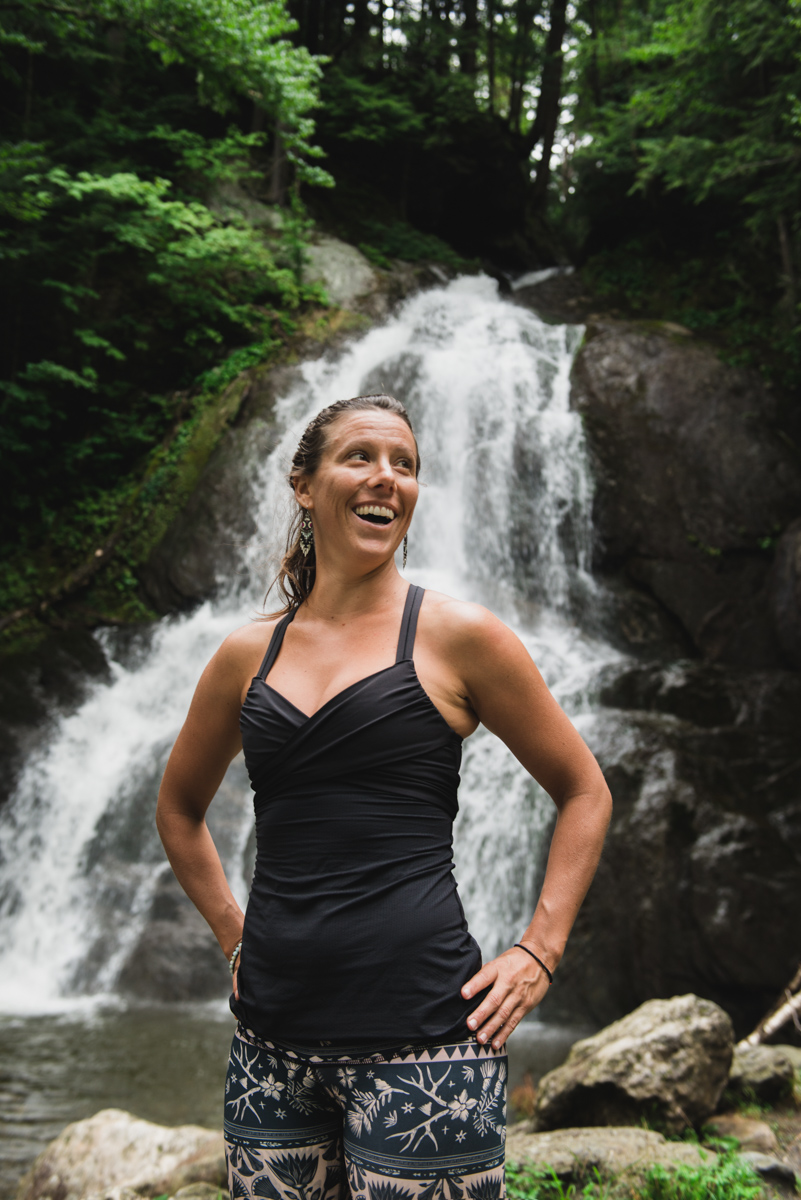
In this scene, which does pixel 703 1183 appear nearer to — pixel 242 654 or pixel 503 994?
pixel 503 994

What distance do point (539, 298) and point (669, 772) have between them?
10.8 m

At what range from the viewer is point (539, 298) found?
1447cm

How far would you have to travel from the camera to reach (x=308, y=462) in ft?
5.27

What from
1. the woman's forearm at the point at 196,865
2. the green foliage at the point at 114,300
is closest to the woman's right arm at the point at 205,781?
the woman's forearm at the point at 196,865

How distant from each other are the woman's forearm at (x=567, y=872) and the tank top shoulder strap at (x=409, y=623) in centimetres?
40

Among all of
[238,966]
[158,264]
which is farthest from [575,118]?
[238,966]

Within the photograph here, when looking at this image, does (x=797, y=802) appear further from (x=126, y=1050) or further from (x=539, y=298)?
(x=539, y=298)

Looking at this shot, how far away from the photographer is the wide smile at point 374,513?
4.83 ft

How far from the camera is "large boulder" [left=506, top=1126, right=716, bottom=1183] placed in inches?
109

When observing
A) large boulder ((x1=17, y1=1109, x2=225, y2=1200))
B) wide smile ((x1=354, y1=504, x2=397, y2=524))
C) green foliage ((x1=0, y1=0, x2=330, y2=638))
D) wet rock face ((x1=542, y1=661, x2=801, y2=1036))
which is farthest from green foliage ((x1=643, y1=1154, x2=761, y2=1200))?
green foliage ((x1=0, y1=0, x2=330, y2=638))

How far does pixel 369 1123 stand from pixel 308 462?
1157mm

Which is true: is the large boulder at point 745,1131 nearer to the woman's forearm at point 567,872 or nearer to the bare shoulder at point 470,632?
the woman's forearm at point 567,872

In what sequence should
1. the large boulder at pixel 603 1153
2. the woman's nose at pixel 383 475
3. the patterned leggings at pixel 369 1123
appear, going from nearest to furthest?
1. the patterned leggings at pixel 369 1123
2. the woman's nose at pixel 383 475
3. the large boulder at pixel 603 1153

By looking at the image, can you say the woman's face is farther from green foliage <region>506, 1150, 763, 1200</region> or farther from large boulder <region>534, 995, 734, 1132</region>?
large boulder <region>534, 995, 734, 1132</region>
